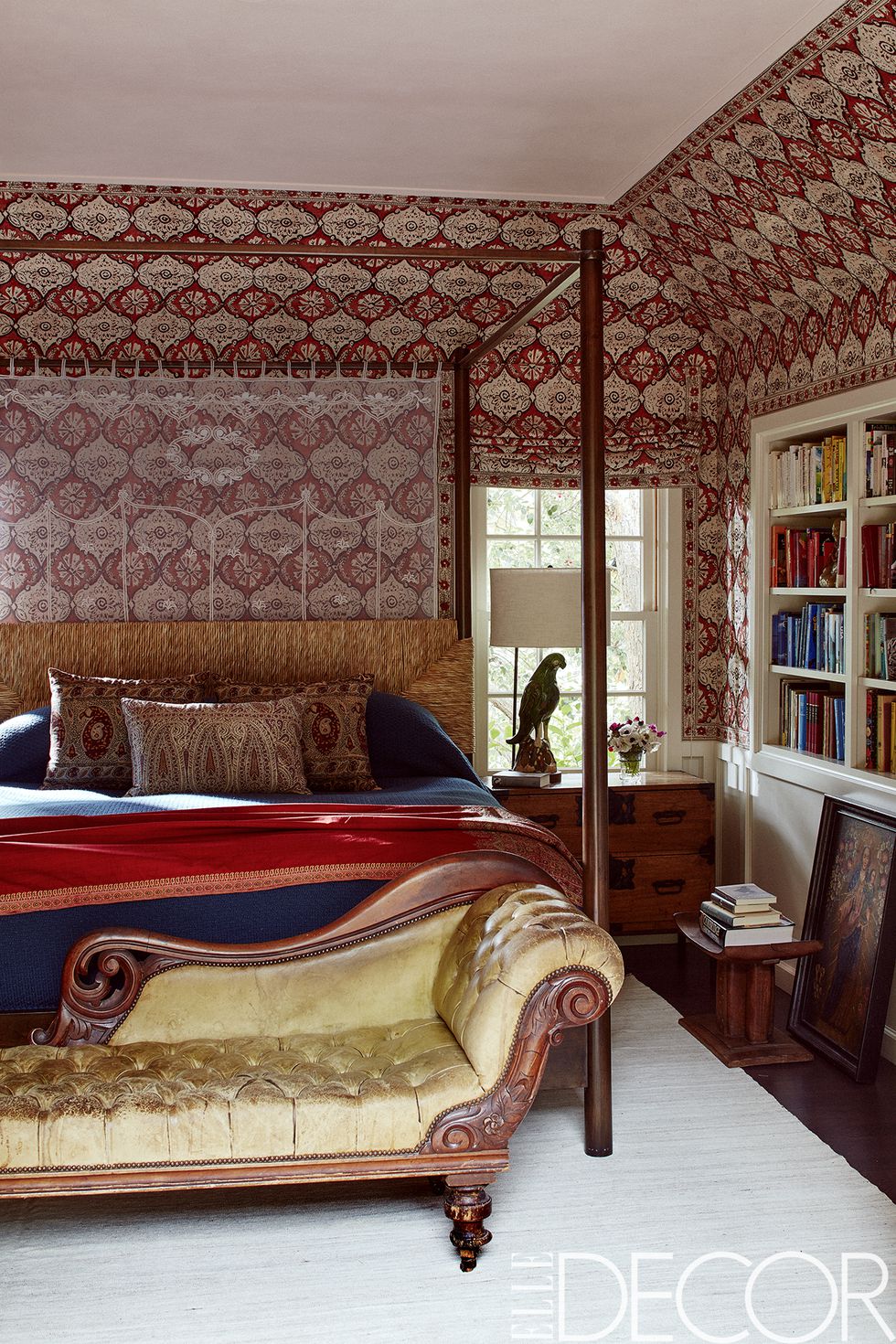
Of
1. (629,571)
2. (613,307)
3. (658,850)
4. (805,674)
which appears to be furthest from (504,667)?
(613,307)

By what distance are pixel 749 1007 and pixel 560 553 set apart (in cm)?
226

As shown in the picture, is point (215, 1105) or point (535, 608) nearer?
point (215, 1105)

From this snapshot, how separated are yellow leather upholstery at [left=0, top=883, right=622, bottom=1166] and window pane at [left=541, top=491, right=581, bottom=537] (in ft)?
8.87

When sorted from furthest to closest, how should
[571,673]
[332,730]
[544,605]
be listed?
[571,673] < [544,605] < [332,730]

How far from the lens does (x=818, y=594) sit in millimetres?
4699

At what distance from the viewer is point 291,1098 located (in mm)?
2641

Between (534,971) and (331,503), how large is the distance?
9.51 ft

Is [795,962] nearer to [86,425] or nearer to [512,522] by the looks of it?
[512,522]

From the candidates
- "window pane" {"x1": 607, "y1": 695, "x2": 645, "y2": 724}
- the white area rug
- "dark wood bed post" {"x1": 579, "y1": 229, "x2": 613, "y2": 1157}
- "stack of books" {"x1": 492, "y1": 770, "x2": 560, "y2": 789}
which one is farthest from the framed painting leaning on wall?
"window pane" {"x1": 607, "y1": 695, "x2": 645, "y2": 724}

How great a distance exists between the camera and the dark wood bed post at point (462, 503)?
518cm

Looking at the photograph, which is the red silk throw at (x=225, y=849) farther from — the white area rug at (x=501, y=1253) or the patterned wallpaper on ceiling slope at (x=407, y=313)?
the patterned wallpaper on ceiling slope at (x=407, y=313)

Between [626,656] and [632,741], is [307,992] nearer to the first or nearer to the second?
[632,741]

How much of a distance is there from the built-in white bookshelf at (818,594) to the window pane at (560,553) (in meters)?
0.84

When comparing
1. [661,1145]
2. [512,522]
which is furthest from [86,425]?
[661,1145]
